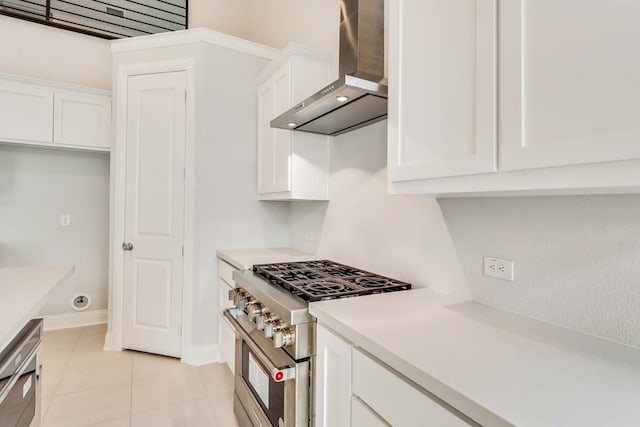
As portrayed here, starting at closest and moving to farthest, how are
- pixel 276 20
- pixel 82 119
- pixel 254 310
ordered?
pixel 254 310, pixel 82 119, pixel 276 20

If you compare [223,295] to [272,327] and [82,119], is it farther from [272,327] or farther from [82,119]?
[82,119]

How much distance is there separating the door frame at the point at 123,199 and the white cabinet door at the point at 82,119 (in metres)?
0.50

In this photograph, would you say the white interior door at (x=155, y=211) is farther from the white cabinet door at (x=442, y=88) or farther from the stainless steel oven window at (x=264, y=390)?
the white cabinet door at (x=442, y=88)

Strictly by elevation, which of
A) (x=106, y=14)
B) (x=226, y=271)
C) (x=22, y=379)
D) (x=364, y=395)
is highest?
(x=106, y=14)

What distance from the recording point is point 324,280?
1696mm

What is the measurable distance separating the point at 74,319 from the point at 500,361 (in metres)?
4.07

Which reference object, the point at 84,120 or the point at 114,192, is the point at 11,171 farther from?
the point at 114,192

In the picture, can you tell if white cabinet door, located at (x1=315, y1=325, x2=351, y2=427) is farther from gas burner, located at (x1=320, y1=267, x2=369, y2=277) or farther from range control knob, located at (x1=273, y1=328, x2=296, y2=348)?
gas burner, located at (x1=320, y1=267, x2=369, y2=277)

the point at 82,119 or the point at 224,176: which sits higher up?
the point at 82,119

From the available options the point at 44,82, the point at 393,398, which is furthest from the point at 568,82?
the point at 44,82

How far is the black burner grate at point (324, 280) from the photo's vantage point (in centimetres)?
144

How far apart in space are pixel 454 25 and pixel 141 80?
2649mm

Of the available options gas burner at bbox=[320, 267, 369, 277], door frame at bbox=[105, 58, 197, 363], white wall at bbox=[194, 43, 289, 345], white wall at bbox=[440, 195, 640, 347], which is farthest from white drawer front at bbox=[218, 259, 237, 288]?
white wall at bbox=[440, 195, 640, 347]

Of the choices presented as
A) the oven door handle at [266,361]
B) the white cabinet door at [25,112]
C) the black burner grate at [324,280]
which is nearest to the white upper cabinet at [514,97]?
the black burner grate at [324,280]
